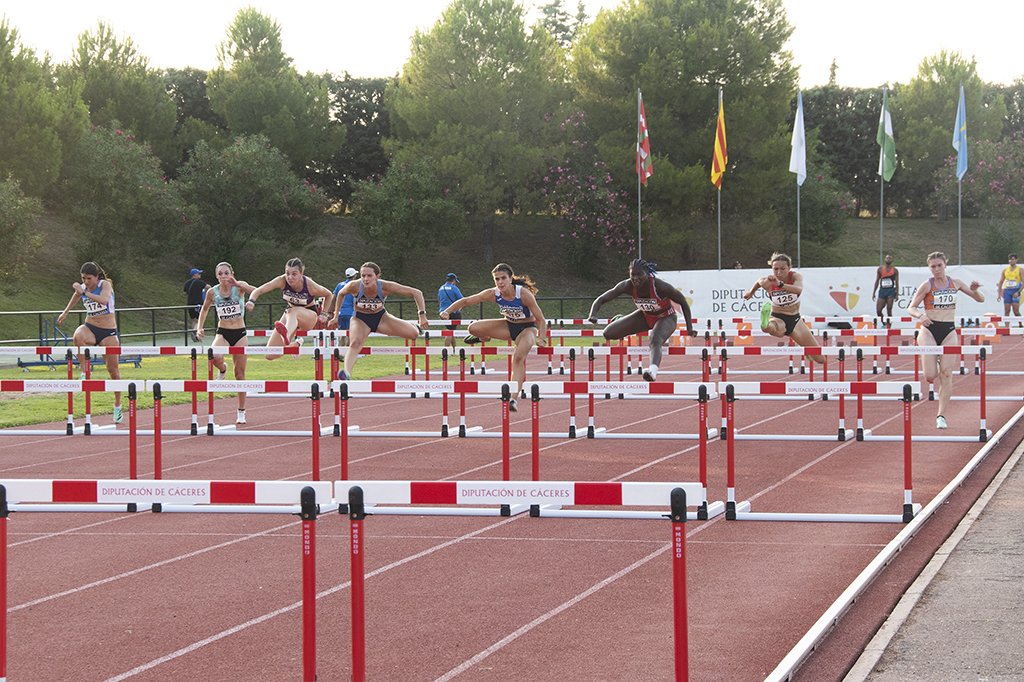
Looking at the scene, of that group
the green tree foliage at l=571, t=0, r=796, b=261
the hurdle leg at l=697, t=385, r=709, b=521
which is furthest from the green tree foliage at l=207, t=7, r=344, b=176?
the hurdle leg at l=697, t=385, r=709, b=521

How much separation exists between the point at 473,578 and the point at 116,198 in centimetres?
3490

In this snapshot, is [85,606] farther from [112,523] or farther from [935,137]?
[935,137]

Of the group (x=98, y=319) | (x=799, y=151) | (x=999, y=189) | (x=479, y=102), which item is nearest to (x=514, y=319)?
(x=98, y=319)

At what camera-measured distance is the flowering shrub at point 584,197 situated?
148 feet

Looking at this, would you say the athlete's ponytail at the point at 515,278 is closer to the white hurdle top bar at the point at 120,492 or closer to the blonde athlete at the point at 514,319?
the blonde athlete at the point at 514,319

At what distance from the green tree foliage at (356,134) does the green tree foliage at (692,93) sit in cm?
1163

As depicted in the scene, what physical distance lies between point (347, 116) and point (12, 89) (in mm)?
21664

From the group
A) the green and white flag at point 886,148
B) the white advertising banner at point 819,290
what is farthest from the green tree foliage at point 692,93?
the white advertising banner at point 819,290

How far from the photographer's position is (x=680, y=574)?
153 inches

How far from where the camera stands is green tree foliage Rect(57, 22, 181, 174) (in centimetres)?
4478

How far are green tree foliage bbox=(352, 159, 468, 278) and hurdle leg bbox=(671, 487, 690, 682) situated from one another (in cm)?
4031

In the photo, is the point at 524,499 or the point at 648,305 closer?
the point at 524,499

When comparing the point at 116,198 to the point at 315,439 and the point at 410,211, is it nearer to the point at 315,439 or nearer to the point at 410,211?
the point at 410,211

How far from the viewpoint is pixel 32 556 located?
7.06 metres
